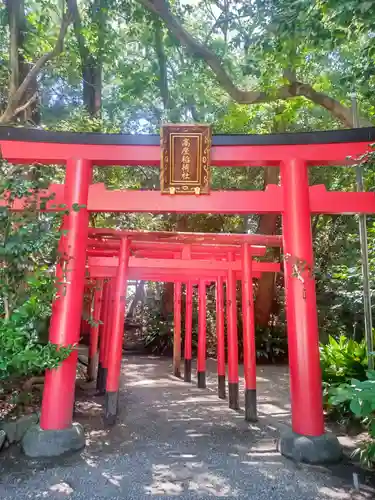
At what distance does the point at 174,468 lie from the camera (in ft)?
14.4

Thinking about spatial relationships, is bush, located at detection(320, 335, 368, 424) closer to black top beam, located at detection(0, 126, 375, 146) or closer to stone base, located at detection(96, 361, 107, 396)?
black top beam, located at detection(0, 126, 375, 146)

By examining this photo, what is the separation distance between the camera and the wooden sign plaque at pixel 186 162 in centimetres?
502

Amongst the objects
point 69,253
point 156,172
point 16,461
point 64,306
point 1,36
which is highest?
point 1,36

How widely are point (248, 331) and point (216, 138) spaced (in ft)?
10.2

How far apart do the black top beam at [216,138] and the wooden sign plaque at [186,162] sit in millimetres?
163

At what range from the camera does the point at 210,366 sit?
13.5 meters

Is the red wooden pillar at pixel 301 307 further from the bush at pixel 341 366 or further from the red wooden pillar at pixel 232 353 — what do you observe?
the red wooden pillar at pixel 232 353

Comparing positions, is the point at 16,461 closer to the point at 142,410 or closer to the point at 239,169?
the point at 142,410

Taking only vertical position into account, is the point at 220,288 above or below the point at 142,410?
above

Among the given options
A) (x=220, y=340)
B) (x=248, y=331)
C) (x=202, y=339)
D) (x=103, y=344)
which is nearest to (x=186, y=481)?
(x=248, y=331)

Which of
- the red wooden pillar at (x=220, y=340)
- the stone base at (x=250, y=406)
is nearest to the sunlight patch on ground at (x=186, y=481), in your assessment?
the stone base at (x=250, y=406)

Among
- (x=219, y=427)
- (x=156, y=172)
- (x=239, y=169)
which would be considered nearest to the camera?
(x=219, y=427)

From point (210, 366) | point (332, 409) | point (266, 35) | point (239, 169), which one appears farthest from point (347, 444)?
point (239, 169)

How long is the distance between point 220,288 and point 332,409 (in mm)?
3433
